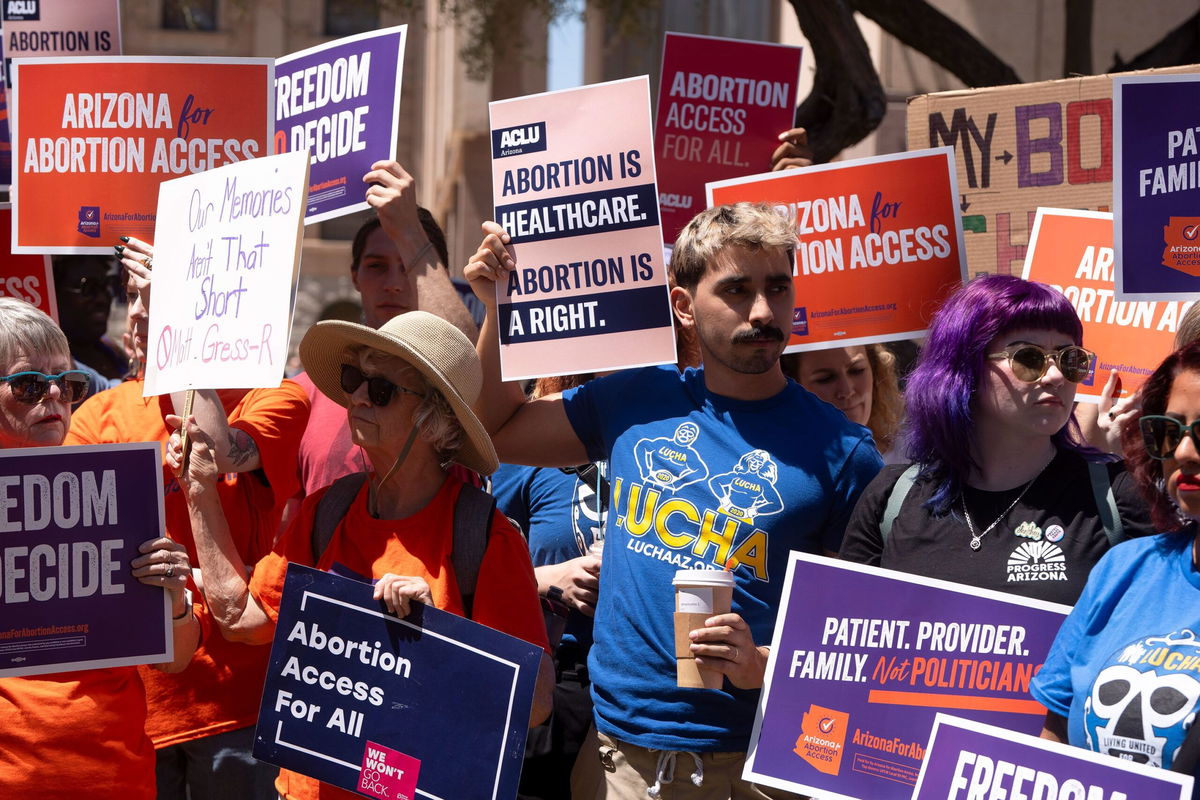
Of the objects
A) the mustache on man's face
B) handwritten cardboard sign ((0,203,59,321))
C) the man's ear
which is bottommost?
the mustache on man's face

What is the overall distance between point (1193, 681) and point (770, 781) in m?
1.00

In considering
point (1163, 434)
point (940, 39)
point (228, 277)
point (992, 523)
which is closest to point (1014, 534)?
point (992, 523)

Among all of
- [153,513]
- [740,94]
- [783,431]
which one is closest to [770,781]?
[783,431]

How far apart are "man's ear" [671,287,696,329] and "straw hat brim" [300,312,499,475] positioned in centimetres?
71

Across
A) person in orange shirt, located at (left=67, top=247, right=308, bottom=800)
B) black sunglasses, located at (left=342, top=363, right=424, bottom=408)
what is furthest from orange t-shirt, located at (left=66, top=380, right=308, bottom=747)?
black sunglasses, located at (left=342, top=363, right=424, bottom=408)

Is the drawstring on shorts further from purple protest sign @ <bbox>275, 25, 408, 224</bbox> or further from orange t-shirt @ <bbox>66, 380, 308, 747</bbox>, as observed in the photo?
purple protest sign @ <bbox>275, 25, 408, 224</bbox>

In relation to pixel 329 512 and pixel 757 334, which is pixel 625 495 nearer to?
pixel 757 334

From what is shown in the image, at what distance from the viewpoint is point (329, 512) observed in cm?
360

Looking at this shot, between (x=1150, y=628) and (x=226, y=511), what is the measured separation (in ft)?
7.99

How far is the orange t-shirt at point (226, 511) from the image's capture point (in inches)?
155

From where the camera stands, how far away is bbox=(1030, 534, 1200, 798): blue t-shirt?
2600 millimetres

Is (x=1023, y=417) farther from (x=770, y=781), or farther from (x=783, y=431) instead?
(x=770, y=781)

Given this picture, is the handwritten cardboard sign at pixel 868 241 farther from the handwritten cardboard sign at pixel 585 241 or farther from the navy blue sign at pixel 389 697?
the navy blue sign at pixel 389 697

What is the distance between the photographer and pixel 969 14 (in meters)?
11.8
